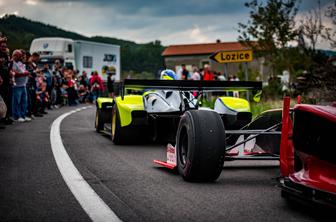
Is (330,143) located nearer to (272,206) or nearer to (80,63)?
(272,206)

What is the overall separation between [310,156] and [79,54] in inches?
1354

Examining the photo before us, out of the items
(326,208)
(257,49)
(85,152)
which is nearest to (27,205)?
(326,208)

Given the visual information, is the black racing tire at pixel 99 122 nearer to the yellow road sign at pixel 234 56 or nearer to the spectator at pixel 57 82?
the yellow road sign at pixel 234 56

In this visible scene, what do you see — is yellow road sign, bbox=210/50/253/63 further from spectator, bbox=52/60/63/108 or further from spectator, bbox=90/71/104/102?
spectator, bbox=90/71/104/102

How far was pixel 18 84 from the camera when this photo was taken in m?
16.1

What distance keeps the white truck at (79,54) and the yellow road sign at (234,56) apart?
65.7 ft

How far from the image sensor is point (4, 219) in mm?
4691

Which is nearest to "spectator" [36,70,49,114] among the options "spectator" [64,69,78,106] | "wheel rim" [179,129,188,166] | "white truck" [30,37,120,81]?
"spectator" [64,69,78,106]

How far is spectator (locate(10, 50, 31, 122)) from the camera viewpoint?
15.9m

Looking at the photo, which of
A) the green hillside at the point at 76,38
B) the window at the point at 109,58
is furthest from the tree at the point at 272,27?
the window at the point at 109,58

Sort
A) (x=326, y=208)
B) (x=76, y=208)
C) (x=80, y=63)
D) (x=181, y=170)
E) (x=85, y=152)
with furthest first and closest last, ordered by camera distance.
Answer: (x=80, y=63) < (x=85, y=152) < (x=181, y=170) < (x=76, y=208) < (x=326, y=208)

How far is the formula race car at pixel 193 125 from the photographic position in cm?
626

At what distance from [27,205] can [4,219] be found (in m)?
0.52

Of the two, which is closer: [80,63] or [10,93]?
[10,93]
